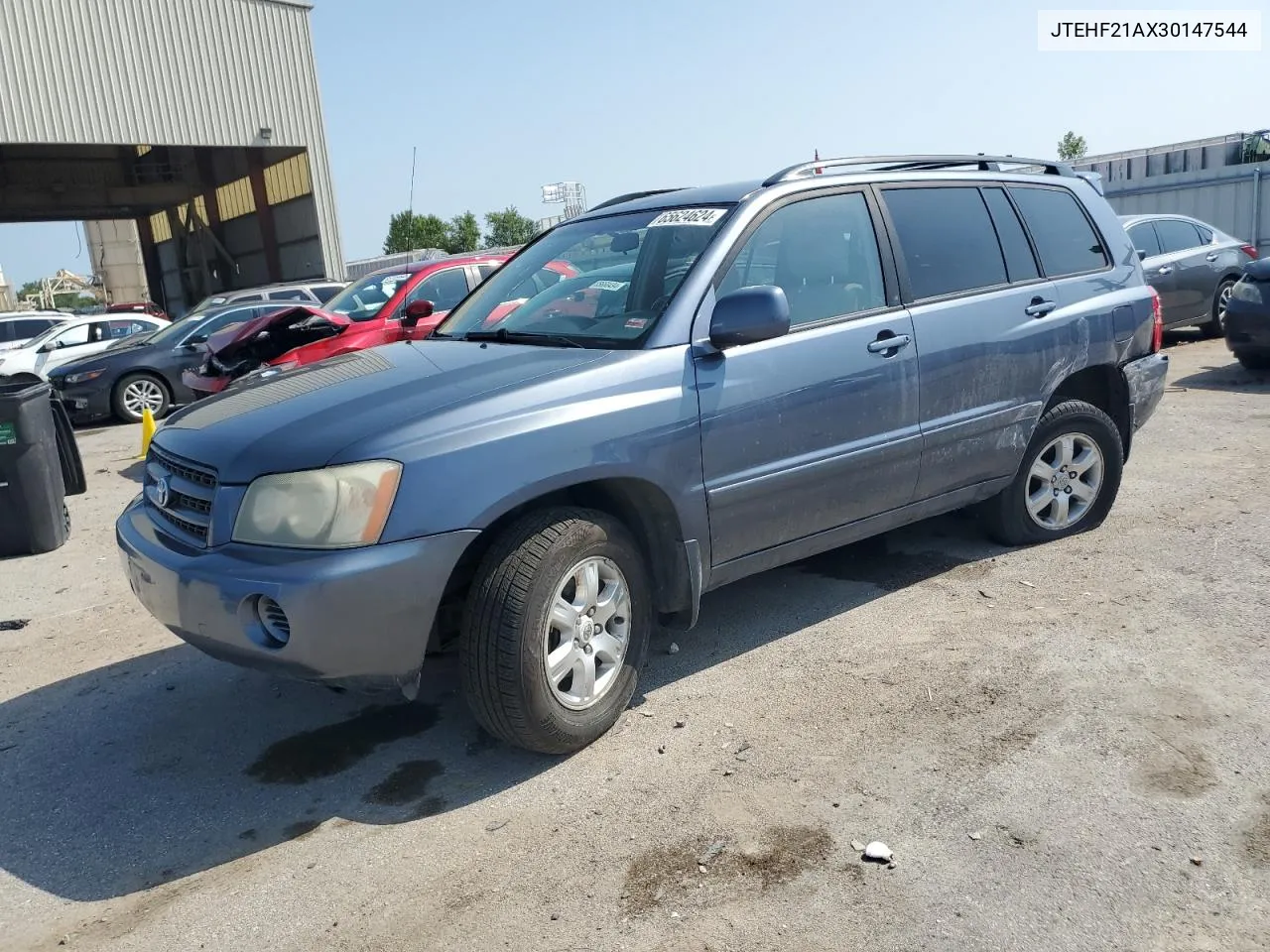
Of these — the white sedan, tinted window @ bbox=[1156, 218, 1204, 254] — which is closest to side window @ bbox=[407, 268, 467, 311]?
the white sedan

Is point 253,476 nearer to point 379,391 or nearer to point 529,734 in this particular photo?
point 379,391

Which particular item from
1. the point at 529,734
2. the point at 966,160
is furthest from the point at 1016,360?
the point at 529,734

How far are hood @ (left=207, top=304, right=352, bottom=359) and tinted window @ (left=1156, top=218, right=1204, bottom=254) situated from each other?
9041 millimetres

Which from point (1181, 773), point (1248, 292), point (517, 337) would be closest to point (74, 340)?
point (517, 337)

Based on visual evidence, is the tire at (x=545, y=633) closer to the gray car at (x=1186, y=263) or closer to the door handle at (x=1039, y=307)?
the door handle at (x=1039, y=307)

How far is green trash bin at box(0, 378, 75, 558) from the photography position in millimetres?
6387

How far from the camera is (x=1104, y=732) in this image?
11.1ft

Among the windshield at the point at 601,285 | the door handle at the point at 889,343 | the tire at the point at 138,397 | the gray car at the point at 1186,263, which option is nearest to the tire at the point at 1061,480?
the door handle at the point at 889,343

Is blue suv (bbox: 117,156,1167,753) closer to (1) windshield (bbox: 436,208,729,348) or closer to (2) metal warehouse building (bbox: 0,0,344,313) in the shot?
(1) windshield (bbox: 436,208,729,348)

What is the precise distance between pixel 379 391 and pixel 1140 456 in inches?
224

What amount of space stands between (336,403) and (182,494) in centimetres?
60

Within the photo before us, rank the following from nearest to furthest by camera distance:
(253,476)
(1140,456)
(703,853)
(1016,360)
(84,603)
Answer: (703,853)
(253,476)
(1016,360)
(84,603)
(1140,456)

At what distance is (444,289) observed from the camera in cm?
963

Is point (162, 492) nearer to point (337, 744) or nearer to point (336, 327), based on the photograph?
point (337, 744)
